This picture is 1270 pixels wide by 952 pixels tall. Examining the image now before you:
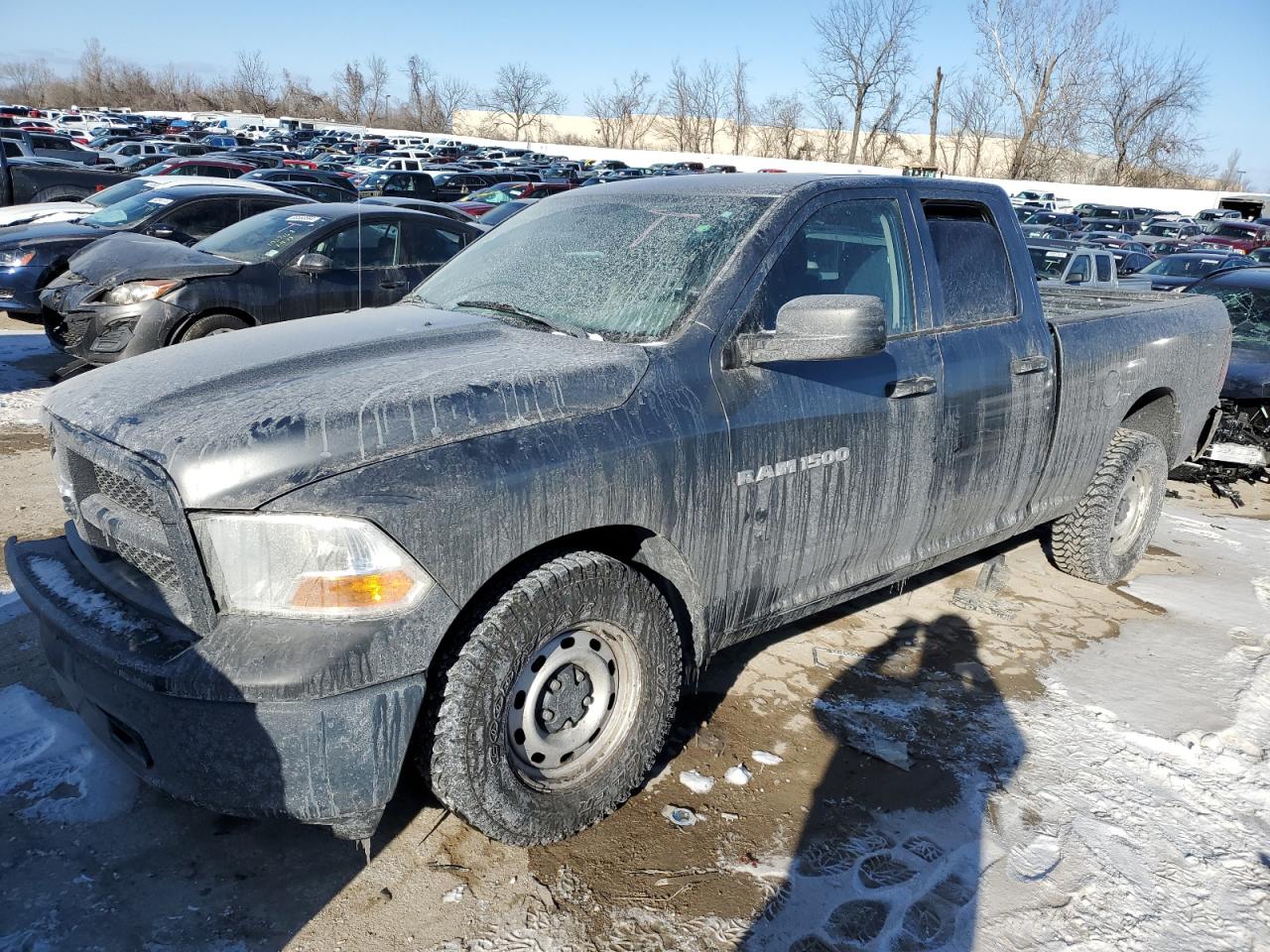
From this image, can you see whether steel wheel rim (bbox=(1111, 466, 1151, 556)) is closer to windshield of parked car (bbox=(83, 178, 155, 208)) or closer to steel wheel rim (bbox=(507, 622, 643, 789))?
steel wheel rim (bbox=(507, 622, 643, 789))

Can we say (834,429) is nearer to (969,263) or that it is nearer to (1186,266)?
(969,263)

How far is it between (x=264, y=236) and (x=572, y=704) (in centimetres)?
673

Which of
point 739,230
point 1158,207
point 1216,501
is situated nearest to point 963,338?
point 739,230

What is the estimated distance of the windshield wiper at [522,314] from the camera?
10.3 feet

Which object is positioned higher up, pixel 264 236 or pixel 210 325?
pixel 264 236

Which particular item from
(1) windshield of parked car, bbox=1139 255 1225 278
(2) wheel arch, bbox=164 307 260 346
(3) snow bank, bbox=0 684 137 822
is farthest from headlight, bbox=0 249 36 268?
(1) windshield of parked car, bbox=1139 255 1225 278

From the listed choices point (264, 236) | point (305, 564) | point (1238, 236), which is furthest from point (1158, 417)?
point (1238, 236)

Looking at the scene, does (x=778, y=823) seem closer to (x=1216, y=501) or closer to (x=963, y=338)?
(x=963, y=338)

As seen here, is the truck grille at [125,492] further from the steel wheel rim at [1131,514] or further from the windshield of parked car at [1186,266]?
the windshield of parked car at [1186,266]

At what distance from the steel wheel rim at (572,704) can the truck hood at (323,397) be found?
25.9 inches

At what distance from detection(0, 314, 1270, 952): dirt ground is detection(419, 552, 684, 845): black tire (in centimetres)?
21

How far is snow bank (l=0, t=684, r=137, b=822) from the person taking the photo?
2.89 meters

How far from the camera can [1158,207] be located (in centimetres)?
4506

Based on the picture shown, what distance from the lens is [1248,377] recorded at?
729 cm
